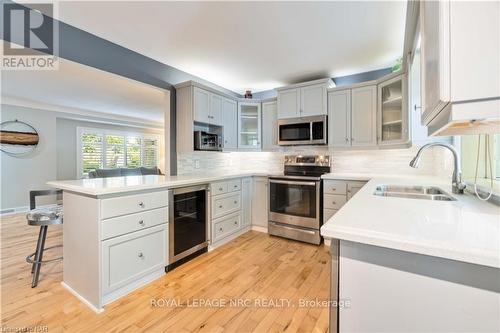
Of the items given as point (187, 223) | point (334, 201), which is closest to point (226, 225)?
point (187, 223)

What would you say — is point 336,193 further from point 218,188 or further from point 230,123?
point 230,123

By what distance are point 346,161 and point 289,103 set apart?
1.22 meters

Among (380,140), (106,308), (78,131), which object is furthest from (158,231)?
(78,131)

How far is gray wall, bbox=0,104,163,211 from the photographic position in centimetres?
469

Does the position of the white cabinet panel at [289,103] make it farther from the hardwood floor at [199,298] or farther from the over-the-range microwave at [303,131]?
the hardwood floor at [199,298]

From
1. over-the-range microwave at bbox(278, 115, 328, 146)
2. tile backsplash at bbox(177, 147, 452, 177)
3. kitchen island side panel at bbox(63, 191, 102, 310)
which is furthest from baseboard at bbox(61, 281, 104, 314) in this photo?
over-the-range microwave at bbox(278, 115, 328, 146)

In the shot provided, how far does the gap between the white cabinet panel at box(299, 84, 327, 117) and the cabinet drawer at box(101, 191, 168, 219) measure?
89.2 inches

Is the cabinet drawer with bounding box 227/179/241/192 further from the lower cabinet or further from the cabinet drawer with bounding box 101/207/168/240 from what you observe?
the lower cabinet

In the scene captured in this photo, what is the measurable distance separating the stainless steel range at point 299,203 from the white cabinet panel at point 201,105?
1.28 metres

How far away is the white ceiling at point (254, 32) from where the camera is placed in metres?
1.88

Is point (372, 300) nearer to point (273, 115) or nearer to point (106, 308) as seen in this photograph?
point (106, 308)

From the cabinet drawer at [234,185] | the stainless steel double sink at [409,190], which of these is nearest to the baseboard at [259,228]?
the cabinet drawer at [234,185]

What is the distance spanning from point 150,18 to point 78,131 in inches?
212

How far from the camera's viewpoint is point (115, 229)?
1.75 meters
